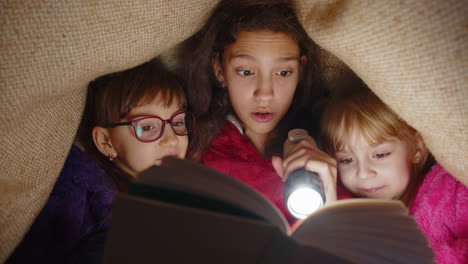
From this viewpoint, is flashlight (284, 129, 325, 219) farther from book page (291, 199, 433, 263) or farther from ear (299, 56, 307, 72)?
ear (299, 56, 307, 72)

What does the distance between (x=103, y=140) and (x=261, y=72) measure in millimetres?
550

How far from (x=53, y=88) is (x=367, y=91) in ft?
2.83

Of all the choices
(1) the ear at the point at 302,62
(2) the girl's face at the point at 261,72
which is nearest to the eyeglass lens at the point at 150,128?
(2) the girl's face at the point at 261,72

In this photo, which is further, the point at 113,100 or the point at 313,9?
the point at 113,100

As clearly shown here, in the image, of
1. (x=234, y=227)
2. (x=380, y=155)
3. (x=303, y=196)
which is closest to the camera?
(x=234, y=227)

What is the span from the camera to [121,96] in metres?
0.99

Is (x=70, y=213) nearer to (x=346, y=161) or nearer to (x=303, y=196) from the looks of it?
(x=303, y=196)

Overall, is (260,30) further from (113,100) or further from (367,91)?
(113,100)

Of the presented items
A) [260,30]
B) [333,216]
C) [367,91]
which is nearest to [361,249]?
[333,216]

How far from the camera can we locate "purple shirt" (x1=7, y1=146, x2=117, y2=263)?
85cm


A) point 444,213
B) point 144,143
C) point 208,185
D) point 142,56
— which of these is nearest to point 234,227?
point 208,185

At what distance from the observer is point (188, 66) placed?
1.11 m

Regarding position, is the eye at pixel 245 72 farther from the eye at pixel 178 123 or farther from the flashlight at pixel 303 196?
the flashlight at pixel 303 196

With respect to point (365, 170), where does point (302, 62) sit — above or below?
above
